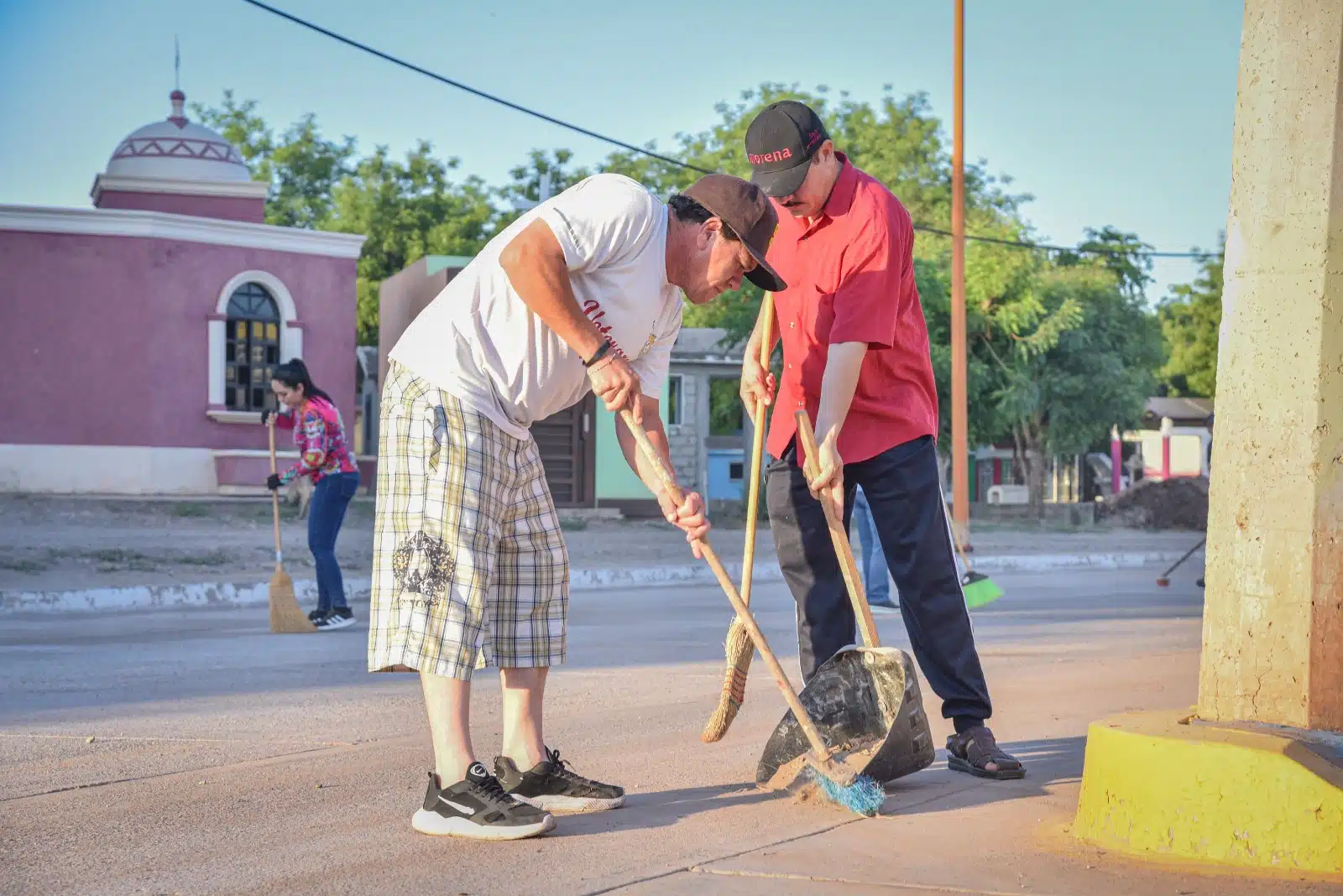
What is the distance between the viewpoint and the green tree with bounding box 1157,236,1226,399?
197 ft

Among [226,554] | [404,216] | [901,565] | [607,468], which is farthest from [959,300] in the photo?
[404,216]

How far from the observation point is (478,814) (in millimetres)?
3877

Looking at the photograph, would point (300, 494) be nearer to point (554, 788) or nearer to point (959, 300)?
point (959, 300)

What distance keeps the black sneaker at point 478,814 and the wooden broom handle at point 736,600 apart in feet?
2.38

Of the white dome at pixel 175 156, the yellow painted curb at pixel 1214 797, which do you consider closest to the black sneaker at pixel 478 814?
the yellow painted curb at pixel 1214 797

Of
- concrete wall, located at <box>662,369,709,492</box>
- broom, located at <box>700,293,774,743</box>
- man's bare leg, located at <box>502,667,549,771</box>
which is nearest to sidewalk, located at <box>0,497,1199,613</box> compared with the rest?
concrete wall, located at <box>662,369,709,492</box>

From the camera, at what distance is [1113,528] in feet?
101

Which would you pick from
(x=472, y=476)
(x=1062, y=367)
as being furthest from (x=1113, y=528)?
(x=472, y=476)

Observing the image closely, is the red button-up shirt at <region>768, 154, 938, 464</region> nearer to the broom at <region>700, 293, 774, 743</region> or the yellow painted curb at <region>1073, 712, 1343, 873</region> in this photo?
the broom at <region>700, 293, 774, 743</region>

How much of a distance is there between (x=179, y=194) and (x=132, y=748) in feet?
72.3

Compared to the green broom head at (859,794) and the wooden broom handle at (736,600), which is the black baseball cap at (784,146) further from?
the green broom head at (859,794)

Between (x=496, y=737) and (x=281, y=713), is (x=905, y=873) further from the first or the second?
(x=281, y=713)

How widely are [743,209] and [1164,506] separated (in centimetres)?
2997

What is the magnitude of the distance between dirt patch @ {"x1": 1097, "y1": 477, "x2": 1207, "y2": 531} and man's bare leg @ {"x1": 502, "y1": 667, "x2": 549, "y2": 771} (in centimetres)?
2920
